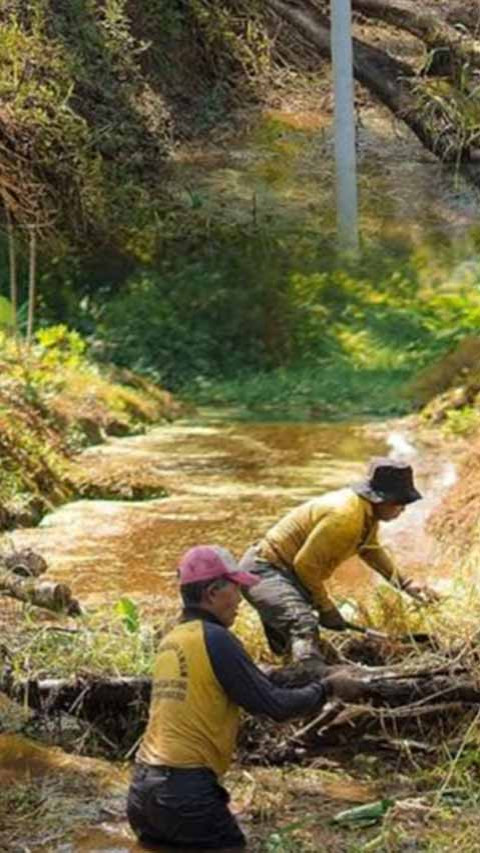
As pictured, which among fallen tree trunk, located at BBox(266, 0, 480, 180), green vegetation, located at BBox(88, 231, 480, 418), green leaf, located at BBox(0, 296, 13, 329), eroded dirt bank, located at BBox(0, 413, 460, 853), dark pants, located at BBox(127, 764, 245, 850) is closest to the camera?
dark pants, located at BBox(127, 764, 245, 850)

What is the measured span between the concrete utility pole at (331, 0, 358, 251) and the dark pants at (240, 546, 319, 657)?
44.0ft

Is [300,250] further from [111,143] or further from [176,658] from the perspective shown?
[176,658]

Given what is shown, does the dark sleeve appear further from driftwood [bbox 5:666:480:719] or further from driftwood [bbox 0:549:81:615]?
driftwood [bbox 0:549:81:615]

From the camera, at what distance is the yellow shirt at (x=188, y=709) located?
541 cm

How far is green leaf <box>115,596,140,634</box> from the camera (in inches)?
287

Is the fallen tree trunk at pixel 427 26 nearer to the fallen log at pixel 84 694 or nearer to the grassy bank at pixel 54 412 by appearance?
the grassy bank at pixel 54 412

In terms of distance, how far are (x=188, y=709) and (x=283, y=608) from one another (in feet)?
5.31

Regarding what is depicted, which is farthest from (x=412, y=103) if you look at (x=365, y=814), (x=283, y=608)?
(x=365, y=814)

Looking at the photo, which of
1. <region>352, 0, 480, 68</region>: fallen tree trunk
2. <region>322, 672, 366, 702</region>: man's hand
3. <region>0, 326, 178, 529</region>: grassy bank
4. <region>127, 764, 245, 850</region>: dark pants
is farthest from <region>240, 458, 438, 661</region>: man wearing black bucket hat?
<region>352, 0, 480, 68</region>: fallen tree trunk

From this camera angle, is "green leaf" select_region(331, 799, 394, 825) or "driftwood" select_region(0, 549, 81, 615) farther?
"driftwood" select_region(0, 549, 81, 615)

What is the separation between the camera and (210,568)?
5484mm

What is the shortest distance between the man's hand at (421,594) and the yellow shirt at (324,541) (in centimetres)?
11

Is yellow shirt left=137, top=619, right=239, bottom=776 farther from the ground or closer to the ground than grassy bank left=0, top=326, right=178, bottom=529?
farther from the ground

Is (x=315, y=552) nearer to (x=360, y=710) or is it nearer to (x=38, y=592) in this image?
(x=360, y=710)
